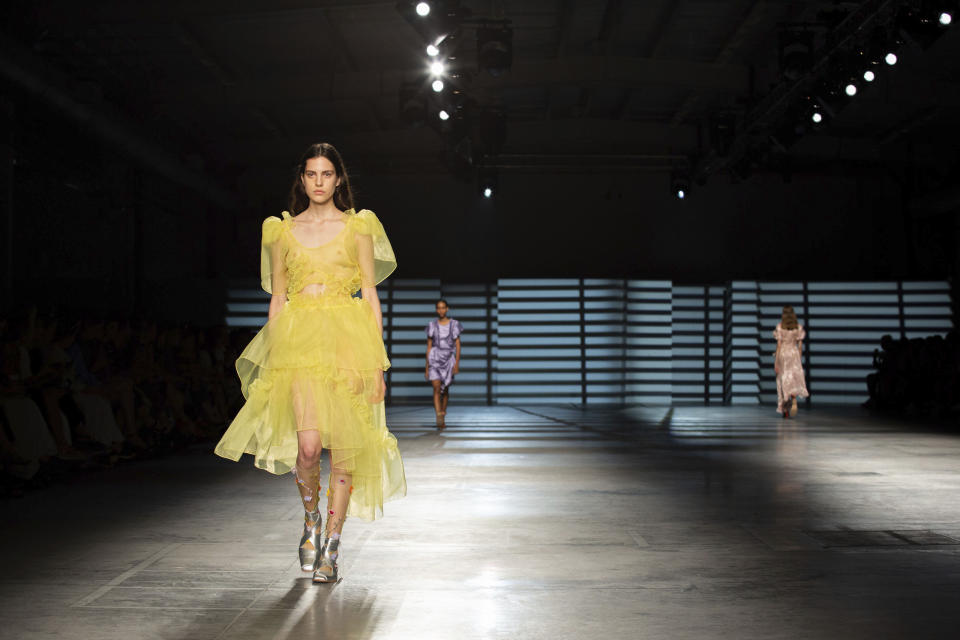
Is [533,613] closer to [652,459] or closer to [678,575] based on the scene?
[678,575]

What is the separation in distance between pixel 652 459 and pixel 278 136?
11.0 m

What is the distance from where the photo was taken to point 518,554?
4.22 meters

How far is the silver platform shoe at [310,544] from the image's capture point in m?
3.82

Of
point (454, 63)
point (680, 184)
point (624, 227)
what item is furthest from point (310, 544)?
point (624, 227)

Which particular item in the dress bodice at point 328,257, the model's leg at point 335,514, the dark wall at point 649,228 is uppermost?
the dark wall at point 649,228

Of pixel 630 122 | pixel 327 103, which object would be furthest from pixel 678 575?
pixel 630 122

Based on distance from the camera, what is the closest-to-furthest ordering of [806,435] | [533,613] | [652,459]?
[533,613]
[652,459]
[806,435]

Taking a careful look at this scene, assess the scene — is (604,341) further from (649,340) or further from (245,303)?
(245,303)

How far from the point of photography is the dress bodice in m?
3.75

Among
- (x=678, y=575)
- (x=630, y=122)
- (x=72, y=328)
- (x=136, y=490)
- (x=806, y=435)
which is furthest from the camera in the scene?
(x=630, y=122)

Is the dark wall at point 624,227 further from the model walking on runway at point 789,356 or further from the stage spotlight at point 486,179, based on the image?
the model walking on runway at point 789,356

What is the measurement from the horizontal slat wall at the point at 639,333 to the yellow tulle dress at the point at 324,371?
1358cm

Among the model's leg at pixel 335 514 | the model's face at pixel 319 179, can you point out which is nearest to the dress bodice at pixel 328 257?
the model's face at pixel 319 179

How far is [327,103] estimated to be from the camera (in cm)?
1521
